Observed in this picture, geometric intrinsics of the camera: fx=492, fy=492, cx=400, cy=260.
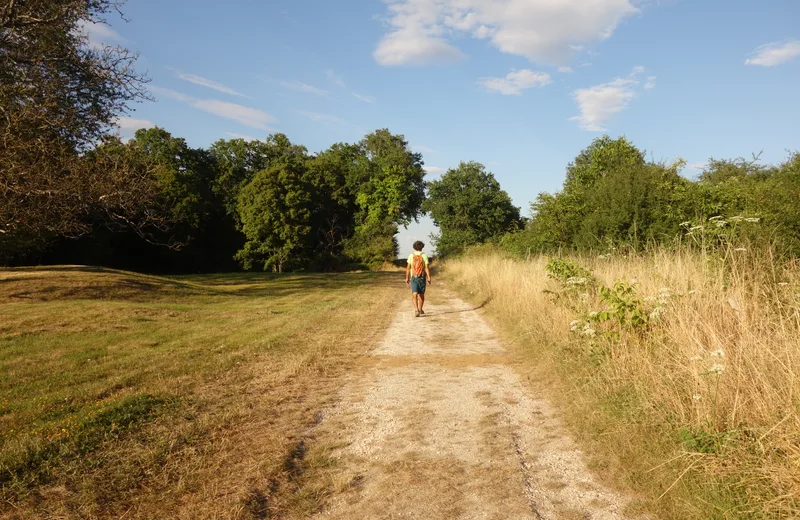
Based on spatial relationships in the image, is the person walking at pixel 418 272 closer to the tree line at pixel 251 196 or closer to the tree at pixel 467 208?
the tree line at pixel 251 196

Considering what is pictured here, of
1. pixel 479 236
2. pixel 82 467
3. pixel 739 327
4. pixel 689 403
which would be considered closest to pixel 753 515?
pixel 689 403

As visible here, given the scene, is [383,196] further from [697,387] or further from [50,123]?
[697,387]

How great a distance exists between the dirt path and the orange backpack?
5338 millimetres

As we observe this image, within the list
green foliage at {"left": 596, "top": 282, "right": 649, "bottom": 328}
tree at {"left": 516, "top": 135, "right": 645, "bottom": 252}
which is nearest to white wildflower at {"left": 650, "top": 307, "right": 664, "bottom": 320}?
green foliage at {"left": 596, "top": 282, "right": 649, "bottom": 328}

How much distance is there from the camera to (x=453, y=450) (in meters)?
4.07

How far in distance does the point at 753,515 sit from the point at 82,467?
451 centimetres

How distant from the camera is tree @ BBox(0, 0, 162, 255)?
A: 1034cm

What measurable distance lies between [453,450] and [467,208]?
112ft

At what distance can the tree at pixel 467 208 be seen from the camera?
37.0 metres

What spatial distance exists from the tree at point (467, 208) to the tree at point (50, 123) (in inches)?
1028

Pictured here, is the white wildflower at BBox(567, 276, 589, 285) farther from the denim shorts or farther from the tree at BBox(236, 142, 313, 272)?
the tree at BBox(236, 142, 313, 272)

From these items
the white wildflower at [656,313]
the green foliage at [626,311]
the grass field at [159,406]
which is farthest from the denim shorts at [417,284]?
the white wildflower at [656,313]

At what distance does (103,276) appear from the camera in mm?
18844

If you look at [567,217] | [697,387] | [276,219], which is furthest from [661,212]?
[276,219]
